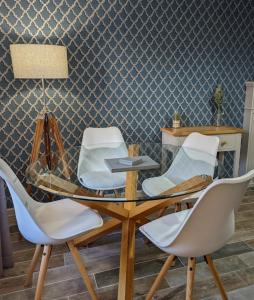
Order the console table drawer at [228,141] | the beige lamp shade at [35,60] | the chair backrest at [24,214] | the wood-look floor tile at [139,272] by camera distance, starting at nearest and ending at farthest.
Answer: the chair backrest at [24,214], the wood-look floor tile at [139,272], the beige lamp shade at [35,60], the console table drawer at [228,141]

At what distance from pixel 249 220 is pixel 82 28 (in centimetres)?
248

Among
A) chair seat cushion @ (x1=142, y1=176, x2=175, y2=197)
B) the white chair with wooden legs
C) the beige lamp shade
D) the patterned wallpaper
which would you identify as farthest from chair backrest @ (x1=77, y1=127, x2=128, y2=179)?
the white chair with wooden legs

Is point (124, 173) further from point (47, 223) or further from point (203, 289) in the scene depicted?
point (203, 289)

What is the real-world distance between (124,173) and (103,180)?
0.19 metres

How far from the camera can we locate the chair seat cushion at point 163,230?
4.80ft

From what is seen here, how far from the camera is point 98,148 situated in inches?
101

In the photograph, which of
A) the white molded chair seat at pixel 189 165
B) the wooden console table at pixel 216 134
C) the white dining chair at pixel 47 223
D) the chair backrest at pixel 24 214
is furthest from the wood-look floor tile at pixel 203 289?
the wooden console table at pixel 216 134

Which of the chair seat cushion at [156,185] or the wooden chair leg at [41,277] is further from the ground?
the chair seat cushion at [156,185]

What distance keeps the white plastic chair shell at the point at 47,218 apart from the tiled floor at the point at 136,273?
46 cm

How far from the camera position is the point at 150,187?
1.74 m

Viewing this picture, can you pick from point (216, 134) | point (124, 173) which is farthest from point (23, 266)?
point (216, 134)

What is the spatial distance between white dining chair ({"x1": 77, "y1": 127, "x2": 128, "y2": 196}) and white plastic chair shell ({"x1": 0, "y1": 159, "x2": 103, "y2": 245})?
22cm

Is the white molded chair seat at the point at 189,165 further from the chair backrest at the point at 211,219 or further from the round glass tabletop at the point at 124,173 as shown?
the chair backrest at the point at 211,219

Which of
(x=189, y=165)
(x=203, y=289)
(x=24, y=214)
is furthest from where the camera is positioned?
(x=189, y=165)
